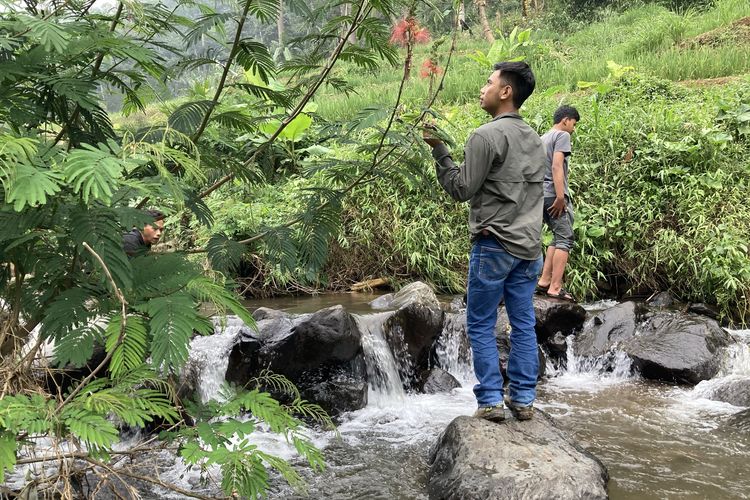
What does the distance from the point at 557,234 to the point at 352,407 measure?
3.05 m

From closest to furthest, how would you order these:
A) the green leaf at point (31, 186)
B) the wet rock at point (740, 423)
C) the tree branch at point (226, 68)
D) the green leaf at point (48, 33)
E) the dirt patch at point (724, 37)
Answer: the green leaf at point (31, 186) → the green leaf at point (48, 33) → the tree branch at point (226, 68) → the wet rock at point (740, 423) → the dirt patch at point (724, 37)

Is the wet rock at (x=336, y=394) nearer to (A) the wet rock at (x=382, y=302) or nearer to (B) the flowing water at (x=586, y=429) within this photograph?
(B) the flowing water at (x=586, y=429)

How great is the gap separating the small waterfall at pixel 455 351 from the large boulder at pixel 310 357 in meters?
1.23

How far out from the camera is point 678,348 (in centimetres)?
632

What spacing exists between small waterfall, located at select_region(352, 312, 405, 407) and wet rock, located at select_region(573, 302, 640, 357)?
2.17 meters

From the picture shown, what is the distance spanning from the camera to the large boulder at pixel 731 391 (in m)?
5.45

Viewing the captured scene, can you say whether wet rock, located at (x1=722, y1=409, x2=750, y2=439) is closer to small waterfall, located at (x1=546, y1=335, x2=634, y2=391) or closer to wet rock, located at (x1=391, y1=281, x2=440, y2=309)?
small waterfall, located at (x1=546, y1=335, x2=634, y2=391)

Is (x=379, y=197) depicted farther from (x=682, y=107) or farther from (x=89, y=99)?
(x=89, y=99)

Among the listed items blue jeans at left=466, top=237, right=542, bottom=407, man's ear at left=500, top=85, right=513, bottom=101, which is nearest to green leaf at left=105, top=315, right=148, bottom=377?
blue jeans at left=466, top=237, right=542, bottom=407

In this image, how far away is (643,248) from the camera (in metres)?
7.97

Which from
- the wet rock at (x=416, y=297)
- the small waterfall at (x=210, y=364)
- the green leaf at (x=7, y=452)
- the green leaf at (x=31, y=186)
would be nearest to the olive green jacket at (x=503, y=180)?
the green leaf at (x=31, y=186)

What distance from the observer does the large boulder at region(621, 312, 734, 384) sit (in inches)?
240

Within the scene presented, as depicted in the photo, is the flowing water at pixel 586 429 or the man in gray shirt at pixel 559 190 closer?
the flowing water at pixel 586 429

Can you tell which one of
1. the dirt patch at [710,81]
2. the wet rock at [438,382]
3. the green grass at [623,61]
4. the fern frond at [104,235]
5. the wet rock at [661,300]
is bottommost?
the wet rock at [438,382]
